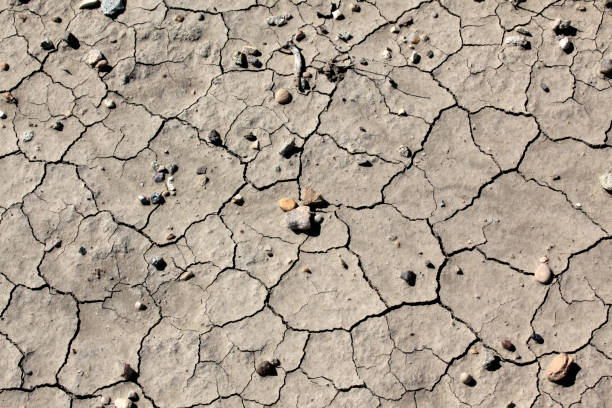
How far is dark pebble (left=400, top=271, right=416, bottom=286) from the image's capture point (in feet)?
10.5

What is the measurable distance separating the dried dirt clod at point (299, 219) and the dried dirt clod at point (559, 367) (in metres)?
1.51

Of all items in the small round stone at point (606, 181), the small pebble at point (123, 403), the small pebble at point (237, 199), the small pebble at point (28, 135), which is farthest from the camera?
the small pebble at point (28, 135)

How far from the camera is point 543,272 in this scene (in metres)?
3.18

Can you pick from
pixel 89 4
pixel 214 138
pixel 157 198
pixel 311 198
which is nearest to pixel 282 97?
pixel 214 138

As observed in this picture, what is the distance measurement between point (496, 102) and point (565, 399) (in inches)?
68.7

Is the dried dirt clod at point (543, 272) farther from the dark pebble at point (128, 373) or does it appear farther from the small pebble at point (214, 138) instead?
the dark pebble at point (128, 373)

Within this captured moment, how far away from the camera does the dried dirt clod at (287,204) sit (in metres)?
3.36

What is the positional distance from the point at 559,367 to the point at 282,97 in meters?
2.20

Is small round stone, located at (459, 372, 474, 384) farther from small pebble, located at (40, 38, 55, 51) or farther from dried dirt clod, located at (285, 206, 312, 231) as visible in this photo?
small pebble, located at (40, 38, 55, 51)

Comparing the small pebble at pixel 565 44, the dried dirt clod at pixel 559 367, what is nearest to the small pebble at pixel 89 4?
the small pebble at pixel 565 44

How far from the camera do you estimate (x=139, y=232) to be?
134 inches

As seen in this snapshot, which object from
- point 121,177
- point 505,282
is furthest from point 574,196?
point 121,177

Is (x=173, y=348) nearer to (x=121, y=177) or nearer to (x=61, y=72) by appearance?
(x=121, y=177)

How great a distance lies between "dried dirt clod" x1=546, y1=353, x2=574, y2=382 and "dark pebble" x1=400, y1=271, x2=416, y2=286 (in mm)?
834
